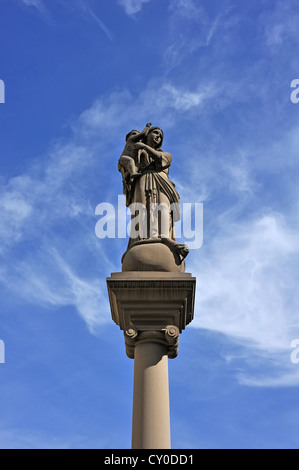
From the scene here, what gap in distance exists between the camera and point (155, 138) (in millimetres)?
13422

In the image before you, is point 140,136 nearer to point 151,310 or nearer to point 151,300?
point 151,300

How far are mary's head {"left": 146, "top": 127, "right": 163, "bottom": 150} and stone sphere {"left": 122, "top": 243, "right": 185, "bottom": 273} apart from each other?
9.67ft

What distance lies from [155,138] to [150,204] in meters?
1.91

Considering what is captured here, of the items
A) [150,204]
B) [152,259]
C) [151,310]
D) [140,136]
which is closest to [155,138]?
[140,136]

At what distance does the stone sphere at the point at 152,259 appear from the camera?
36.8 feet

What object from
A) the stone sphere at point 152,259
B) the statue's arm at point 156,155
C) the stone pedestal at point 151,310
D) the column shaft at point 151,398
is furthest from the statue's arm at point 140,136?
the column shaft at point 151,398

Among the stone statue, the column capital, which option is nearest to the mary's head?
the stone statue

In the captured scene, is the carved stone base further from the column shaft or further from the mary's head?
the mary's head

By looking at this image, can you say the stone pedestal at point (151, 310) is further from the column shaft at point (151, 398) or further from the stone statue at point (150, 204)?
the stone statue at point (150, 204)

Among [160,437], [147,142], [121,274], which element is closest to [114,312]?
[121,274]

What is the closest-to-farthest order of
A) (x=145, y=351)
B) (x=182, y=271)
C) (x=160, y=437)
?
1. (x=160, y=437)
2. (x=145, y=351)
3. (x=182, y=271)
